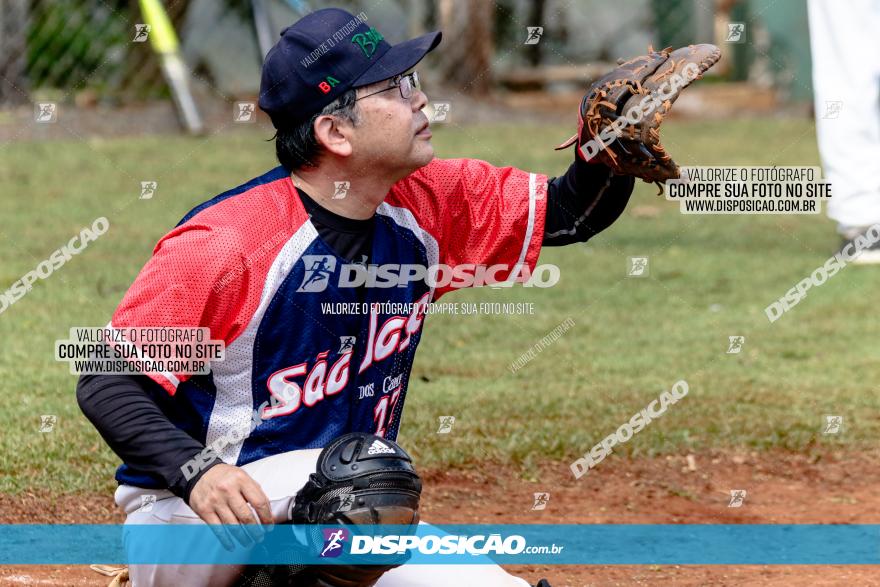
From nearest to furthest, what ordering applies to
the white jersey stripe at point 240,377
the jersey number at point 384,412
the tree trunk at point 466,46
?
the white jersey stripe at point 240,377 < the jersey number at point 384,412 < the tree trunk at point 466,46

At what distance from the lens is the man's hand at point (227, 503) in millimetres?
2838

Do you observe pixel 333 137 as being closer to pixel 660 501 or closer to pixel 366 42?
pixel 366 42

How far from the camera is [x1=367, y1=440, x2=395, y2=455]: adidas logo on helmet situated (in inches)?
121

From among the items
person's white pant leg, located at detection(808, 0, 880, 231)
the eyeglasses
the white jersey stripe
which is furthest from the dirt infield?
person's white pant leg, located at detection(808, 0, 880, 231)

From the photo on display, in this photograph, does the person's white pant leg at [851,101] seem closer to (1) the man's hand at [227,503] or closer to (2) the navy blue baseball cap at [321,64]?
(2) the navy blue baseball cap at [321,64]

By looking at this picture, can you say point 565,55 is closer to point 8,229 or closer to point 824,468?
point 8,229

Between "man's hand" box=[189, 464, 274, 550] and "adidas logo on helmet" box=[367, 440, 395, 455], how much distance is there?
0.31 meters

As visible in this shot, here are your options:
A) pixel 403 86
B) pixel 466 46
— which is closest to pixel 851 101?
pixel 403 86

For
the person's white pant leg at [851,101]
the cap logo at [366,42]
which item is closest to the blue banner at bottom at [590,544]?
the cap logo at [366,42]

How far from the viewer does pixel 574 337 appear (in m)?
6.78

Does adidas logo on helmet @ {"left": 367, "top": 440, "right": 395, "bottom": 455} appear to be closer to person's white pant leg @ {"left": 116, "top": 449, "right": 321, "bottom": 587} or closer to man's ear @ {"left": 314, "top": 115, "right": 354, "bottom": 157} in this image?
person's white pant leg @ {"left": 116, "top": 449, "right": 321, "bottom": 587}

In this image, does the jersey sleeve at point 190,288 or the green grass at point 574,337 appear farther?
the green grass at point 574,337

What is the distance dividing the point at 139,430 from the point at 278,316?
18.2 inches

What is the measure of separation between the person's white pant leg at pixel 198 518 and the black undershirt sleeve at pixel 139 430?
9.5 inches
